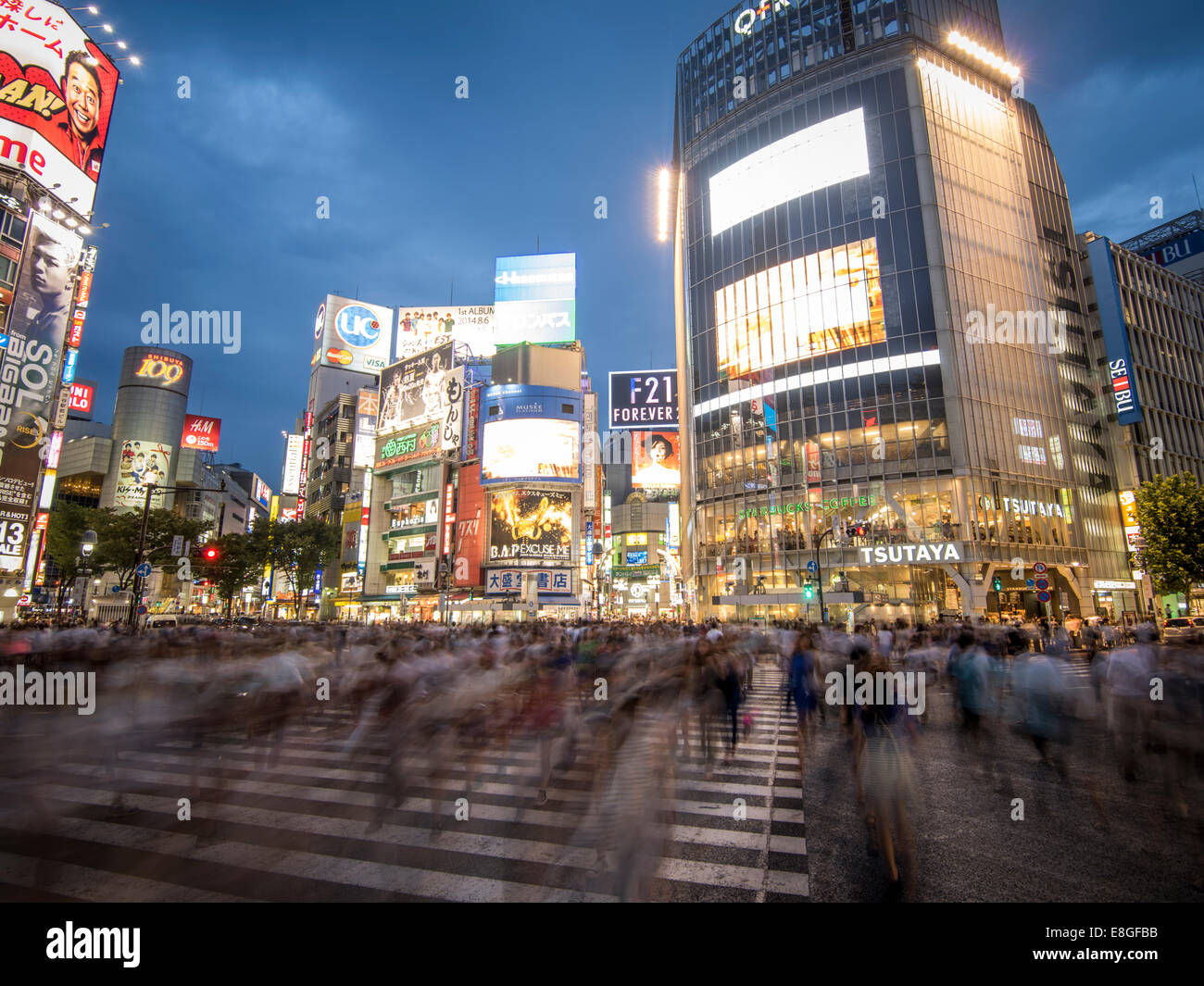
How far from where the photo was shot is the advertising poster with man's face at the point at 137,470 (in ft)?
300

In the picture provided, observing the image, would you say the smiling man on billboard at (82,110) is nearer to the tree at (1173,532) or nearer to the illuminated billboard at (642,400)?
the illuminated billboard at (642,400)

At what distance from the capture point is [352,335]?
96562 millimetres

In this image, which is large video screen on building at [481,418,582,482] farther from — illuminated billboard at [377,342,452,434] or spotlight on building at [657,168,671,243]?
spotlight on building at [657,168,671,243]

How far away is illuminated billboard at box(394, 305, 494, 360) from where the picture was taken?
3103 inches

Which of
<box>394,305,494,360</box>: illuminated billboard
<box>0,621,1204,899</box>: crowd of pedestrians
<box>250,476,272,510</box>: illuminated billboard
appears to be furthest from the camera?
<box>250,476,272,510</box>: illuminated billboard

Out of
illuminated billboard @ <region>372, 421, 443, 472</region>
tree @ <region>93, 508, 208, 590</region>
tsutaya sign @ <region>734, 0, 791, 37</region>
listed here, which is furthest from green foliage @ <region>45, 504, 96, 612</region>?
tsutaya sign @ <region>734, 0, 791, 37</region>

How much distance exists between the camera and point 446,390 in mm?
62375

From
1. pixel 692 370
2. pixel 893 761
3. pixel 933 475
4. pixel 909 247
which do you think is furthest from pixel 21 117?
pixel 933 475

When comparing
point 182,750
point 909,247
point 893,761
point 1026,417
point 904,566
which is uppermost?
point 909,247

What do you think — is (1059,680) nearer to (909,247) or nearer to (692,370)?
(909,247)

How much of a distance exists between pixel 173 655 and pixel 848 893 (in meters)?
11.7

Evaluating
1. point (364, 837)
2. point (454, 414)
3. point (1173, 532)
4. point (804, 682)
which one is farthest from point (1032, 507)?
point (454, 414)

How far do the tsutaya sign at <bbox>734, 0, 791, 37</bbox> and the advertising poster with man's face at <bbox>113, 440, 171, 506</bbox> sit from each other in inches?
3825

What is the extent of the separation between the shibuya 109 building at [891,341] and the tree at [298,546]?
39.8 metres
